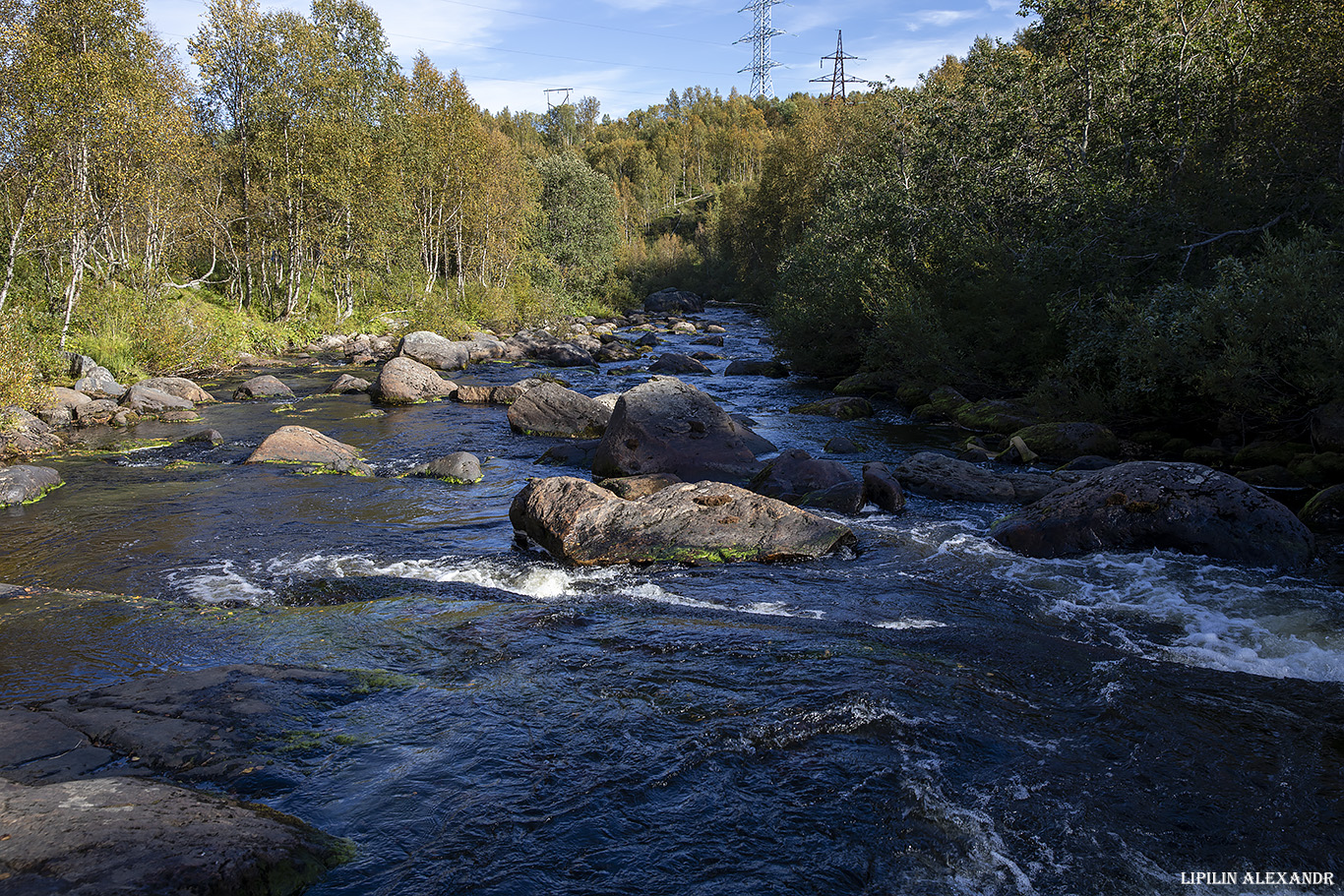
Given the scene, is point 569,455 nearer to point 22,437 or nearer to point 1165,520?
point 1165,520

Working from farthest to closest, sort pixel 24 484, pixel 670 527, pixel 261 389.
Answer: pixel 261 389
pixel 24 484
pixel 670 527

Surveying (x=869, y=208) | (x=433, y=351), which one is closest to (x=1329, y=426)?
(x=869, y=208)

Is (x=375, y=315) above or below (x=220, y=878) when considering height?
above

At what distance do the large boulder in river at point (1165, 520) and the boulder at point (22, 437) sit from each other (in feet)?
60.2

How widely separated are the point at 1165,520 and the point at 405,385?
2011 cm

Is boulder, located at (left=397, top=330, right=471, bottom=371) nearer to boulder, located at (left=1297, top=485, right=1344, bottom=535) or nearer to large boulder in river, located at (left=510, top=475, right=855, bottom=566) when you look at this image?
large boulder in river, located at (left=510, top=475, right=855, bottom=566)

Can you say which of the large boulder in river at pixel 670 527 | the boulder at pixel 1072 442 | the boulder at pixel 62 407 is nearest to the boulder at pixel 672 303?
the boulder at pixel 62 407

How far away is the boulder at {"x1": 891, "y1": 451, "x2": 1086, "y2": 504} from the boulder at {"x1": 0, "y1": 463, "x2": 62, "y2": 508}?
1465 centimetres

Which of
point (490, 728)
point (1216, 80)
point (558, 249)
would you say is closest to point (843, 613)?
point (490, 728)

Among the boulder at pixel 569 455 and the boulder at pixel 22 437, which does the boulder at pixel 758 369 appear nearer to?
the boulder at pixel 569 455

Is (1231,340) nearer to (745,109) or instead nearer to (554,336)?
(554,336)

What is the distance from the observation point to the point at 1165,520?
1026 cm

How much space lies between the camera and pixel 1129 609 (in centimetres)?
858

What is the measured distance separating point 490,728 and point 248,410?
60.5ft
